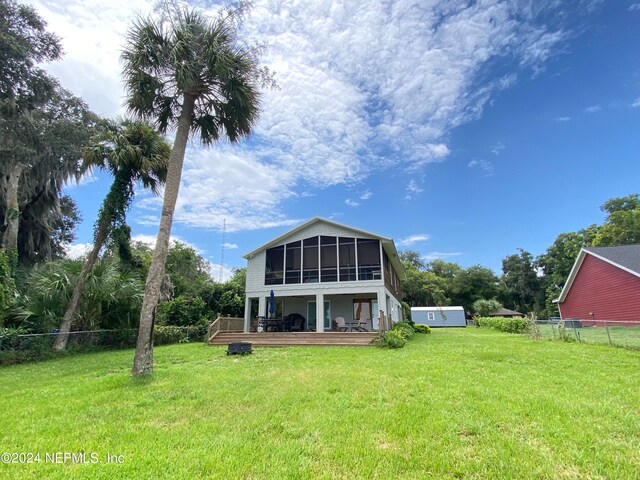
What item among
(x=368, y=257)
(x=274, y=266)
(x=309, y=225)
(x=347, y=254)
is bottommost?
(x=274, y=266)

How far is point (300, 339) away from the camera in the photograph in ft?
43.6

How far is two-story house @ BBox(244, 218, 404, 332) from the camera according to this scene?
16.0 metres

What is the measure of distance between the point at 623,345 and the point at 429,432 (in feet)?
35.3

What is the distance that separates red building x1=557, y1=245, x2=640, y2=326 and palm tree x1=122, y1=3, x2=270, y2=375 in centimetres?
1733

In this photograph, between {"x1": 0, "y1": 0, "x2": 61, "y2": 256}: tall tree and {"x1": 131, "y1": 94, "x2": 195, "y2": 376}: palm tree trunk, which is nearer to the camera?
{"x1": 131, "y1": 94, "x2": 195, "y2": 376}: palm tree trunk

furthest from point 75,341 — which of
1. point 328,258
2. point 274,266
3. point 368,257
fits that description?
point 368,257

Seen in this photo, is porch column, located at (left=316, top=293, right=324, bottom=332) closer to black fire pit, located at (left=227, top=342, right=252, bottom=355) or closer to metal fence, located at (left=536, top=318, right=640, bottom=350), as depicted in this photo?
black fire pit, located at (left=227, top=342, right=252, bottom=355)

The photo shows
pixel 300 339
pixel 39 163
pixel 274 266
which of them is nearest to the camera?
pixel 300 339

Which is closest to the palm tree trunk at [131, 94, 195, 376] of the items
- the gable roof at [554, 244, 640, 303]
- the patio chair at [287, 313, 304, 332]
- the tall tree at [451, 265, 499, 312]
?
the patio chair at [287, 313, 304, 332]

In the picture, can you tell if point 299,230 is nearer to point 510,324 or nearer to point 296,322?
point 296,322

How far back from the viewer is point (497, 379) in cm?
596

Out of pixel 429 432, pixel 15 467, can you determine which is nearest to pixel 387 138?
pixel 429 432

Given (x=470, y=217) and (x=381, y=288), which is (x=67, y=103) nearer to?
(x=381, y=288)

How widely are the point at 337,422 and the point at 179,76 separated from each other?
8009 millimetres
